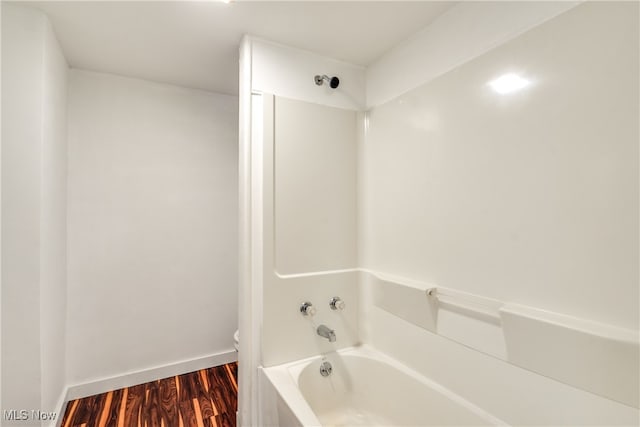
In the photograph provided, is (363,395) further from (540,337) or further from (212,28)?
(212,28)

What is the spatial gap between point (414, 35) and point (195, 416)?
2.75m

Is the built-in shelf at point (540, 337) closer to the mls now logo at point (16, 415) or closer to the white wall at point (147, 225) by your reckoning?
the white wall at point (147, 225)

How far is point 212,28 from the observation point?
1.68m

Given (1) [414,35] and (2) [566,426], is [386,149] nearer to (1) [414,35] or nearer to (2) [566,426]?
(1) [414,35]

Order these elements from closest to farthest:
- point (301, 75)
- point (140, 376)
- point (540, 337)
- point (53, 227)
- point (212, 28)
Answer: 1. point (540, 337)
2. point (212, 28)
3. point (53, 227)
4. point (301, 75)
5. point (140, 376)

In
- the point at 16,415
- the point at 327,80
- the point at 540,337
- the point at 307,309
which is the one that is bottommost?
the point at 16,415

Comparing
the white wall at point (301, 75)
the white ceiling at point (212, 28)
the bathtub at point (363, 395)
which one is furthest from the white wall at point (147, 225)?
the bathtub at point (363, 395)

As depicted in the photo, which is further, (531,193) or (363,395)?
(363,395)

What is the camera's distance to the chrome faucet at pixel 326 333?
185 centimetres

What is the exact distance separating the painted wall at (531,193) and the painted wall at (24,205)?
1.91 m

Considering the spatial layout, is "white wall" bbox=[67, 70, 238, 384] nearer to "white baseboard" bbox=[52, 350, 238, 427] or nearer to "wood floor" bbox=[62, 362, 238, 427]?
"white baseboard" bbox=[52, 350, 238, 427]

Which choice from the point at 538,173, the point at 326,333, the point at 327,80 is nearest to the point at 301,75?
the point at 327,80

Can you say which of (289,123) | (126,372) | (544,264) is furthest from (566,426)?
(126,372)

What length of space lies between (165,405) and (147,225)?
4.30ft
